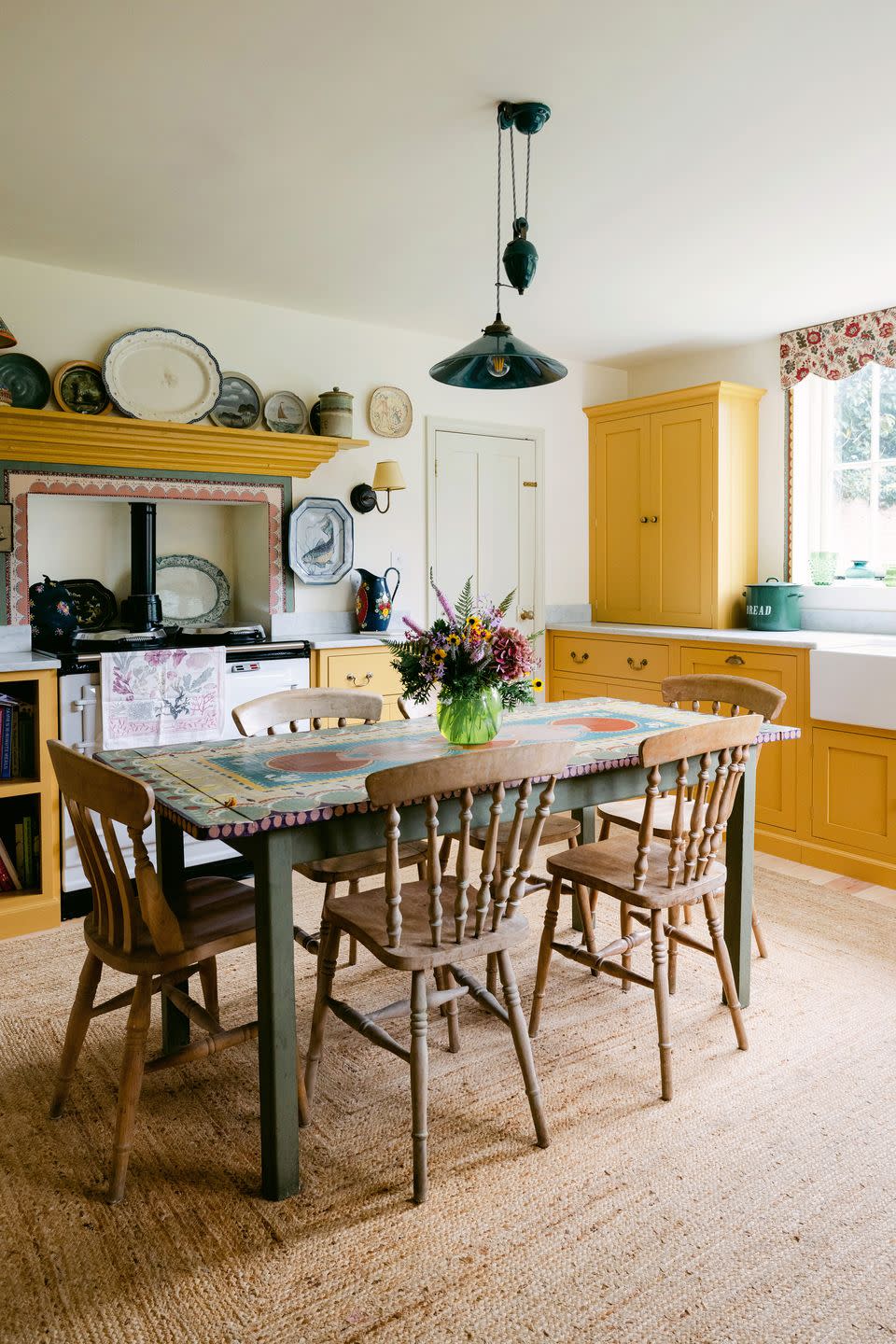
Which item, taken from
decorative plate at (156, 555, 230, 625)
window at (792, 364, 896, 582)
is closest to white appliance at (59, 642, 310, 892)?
decorative plate at (156, 555, 230, 625)

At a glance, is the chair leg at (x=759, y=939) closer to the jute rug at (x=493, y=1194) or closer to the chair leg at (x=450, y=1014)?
the jute rug at (x=493, y=1194)

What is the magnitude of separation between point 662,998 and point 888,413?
3.47m

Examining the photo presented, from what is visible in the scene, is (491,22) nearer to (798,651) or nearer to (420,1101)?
(420,1101)

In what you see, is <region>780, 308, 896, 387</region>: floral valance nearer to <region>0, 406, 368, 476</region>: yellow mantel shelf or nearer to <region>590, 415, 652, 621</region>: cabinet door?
<region>590, 415, 652, 621</region>: cabinet door

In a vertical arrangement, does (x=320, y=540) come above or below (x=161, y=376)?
below

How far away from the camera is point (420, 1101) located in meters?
1.83

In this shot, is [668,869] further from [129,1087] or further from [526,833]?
[129,1087]

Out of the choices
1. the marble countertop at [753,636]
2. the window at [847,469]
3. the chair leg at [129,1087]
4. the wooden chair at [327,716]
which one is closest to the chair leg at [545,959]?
the wooden chair at [327,716]


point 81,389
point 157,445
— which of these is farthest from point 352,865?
point 81,389

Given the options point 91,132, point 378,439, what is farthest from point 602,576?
point 91,132

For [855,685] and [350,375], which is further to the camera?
[350,375]

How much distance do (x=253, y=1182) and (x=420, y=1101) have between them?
0.41 metres

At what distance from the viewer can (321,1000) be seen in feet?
7.09

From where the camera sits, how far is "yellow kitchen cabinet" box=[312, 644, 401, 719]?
4082 millimetres
